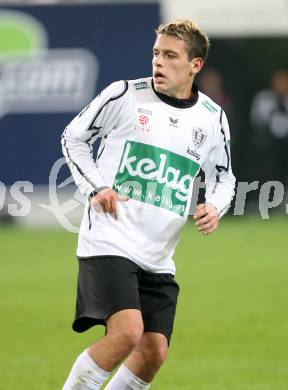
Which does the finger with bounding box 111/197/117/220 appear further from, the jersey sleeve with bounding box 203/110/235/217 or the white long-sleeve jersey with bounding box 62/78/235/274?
the jersey sleeve with bounding box 203/110/235/217

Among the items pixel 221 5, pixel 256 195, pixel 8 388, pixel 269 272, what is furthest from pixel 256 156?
pixel 8 388

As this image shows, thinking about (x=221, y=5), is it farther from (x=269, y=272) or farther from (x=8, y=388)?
(x=8, y=388)

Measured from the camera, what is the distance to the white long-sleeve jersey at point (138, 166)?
6672mm

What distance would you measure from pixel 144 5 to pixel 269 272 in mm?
7321

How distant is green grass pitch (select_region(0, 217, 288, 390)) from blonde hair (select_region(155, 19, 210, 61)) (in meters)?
2.57

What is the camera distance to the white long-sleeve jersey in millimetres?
6672

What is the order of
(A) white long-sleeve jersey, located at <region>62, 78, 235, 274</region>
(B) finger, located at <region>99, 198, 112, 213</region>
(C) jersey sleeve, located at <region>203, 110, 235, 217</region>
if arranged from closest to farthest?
(B) finger, located at <region>99, 198, 112, 213</region> → (A) white long-sleeve jersey, located at <region>62, 78, 235, 274</region> → (C) jersey sleeve, located at <region>203, 110, 235, 217</region>

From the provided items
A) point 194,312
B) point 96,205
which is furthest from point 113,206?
point 194,312

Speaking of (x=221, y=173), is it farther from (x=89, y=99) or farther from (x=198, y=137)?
(x=89, y=99)

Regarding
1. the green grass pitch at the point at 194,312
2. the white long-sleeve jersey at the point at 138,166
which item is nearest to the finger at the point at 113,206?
the white long-sleeve jersey at the point at 138,166

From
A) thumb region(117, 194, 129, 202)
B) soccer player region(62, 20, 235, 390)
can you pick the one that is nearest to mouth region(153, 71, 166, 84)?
soccer player region(62, 20, 235, 390)

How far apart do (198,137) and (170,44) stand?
1.84 ft

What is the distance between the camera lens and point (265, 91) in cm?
2189

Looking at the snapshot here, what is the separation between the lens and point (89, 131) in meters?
6.70
